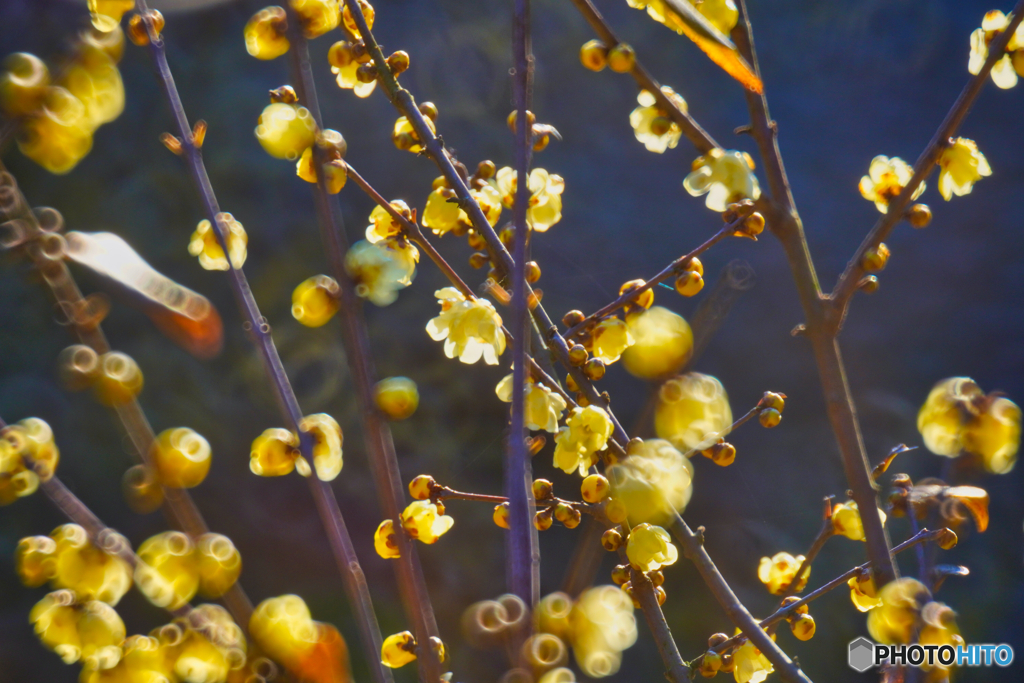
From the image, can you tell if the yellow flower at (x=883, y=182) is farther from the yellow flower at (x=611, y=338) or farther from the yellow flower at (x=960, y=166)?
the yellow flower at (x=611, y=338)

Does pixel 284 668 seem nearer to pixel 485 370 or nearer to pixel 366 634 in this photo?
pixel 366 634

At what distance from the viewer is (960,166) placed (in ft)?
1.38

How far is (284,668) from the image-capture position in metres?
0.28

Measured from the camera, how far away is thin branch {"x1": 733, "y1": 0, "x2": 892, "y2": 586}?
366 millimetres

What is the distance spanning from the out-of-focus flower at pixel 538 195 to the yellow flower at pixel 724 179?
0.10 m

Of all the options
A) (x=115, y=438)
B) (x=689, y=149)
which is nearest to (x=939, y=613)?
(x=689, y=149)

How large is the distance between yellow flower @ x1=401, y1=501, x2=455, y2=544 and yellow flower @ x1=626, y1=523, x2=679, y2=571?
11 centimetres

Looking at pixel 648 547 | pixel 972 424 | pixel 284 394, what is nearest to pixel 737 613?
pixel 648 547

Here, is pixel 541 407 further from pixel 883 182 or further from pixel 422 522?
pixel 883 182

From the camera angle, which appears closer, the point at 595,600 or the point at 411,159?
the point at 595,600

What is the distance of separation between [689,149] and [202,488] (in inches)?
49.0

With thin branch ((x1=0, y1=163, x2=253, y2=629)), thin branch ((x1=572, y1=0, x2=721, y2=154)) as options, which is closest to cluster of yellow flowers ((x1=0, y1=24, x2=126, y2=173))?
thin branch ((x1=0, y1=163, x2=253, y2=629))

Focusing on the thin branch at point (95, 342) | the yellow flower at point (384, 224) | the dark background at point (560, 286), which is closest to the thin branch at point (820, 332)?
the yellow flower at point (384, 224)

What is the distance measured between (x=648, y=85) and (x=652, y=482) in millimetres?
218
